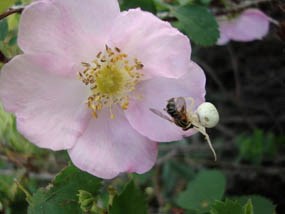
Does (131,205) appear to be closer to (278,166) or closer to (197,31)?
(197,31)

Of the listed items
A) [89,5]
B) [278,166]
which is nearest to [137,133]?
[89,5]

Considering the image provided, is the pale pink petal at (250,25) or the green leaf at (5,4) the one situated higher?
the green leaf at (5,4)

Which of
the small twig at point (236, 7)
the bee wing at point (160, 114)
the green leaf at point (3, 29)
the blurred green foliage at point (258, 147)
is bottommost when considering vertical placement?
the blurred green foliage at point (258, 147)

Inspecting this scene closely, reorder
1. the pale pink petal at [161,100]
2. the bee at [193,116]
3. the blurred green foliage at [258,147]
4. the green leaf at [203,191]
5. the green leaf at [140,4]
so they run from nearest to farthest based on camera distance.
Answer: the bee at [193,116]
the pale pink petal at [161,100]
the green leaf at [140,4]
the green leaf at [203,191]
the blurred green foliage at [258,147]

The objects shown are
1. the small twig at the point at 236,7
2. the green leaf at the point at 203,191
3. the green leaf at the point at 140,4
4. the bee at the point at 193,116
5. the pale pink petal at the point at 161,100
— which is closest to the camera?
the bee at the point at 193,116

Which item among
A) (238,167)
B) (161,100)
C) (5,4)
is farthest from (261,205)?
(5,4)

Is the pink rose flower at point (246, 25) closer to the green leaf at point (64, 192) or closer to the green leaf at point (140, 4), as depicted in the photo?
the green leaf at point (140, 4)

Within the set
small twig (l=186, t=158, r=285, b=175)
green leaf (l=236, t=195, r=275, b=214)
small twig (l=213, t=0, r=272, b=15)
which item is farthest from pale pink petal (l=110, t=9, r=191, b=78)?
small twig (l=186, t=158, r=285, b=175)

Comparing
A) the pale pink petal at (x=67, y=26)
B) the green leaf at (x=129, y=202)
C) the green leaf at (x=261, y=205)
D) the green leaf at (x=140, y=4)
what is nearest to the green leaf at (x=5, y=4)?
the pale pink petal at (x=67, y=26)
